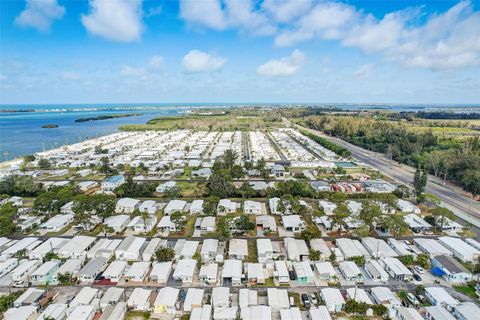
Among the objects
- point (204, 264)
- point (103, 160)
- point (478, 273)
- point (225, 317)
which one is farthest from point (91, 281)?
point (103, 160)

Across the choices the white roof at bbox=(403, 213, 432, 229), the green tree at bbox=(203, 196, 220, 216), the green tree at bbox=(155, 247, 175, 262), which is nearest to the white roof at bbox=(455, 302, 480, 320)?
the white roof at bbox=(403, 213, 432, 229)

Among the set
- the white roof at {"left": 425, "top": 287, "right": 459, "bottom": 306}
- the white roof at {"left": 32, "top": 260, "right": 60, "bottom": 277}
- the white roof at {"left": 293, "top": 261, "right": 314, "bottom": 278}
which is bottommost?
the white roof at {"left": 425, "top": 287, "right": 459, "bottom": 306}

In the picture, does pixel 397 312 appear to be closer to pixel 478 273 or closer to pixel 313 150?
pixel 478 273

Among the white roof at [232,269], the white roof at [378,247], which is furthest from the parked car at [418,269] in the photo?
the white roof at [232,269]

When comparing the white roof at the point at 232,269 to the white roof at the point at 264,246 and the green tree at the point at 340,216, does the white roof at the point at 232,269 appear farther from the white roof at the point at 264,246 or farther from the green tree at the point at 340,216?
the green tree at the point at 340,216

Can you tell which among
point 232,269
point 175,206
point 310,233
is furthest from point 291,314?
point 175,206

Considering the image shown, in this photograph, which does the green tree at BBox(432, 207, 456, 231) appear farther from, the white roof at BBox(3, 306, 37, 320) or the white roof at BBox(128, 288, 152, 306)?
the white roof at BBox(3, 306, 37, 320)
